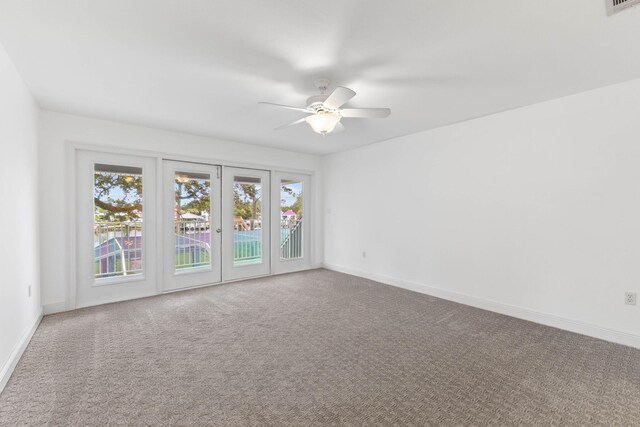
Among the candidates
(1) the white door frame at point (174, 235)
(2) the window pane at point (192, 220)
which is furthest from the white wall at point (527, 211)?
(2) the window pane at point (192, 220)

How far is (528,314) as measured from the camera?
3.28 metres

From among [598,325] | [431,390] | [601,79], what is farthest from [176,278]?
[601,79]

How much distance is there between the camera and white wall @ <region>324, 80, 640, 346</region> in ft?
8.94

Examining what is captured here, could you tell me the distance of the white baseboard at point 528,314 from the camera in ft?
8.89

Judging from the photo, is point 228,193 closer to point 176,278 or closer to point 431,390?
point 176,278

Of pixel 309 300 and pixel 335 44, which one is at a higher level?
pixel 335 44

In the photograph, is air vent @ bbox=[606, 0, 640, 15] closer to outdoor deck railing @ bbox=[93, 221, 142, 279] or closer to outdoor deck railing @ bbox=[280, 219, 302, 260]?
outdoor deck railing @ bbox=[280, 219, 302, 260]

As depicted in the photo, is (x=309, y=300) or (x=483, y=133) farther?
(x=309, y=300)

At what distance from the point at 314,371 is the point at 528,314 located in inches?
101

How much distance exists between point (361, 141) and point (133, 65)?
3.30 m

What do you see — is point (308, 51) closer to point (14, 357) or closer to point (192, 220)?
point (14, 357)

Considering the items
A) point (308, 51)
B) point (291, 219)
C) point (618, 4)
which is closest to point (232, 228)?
point (291, 219)

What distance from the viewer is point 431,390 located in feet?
6.57

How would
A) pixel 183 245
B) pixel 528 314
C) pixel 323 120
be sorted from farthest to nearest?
1. pixel 183 245
2. pixel 528 314
3. pixel 323 120
